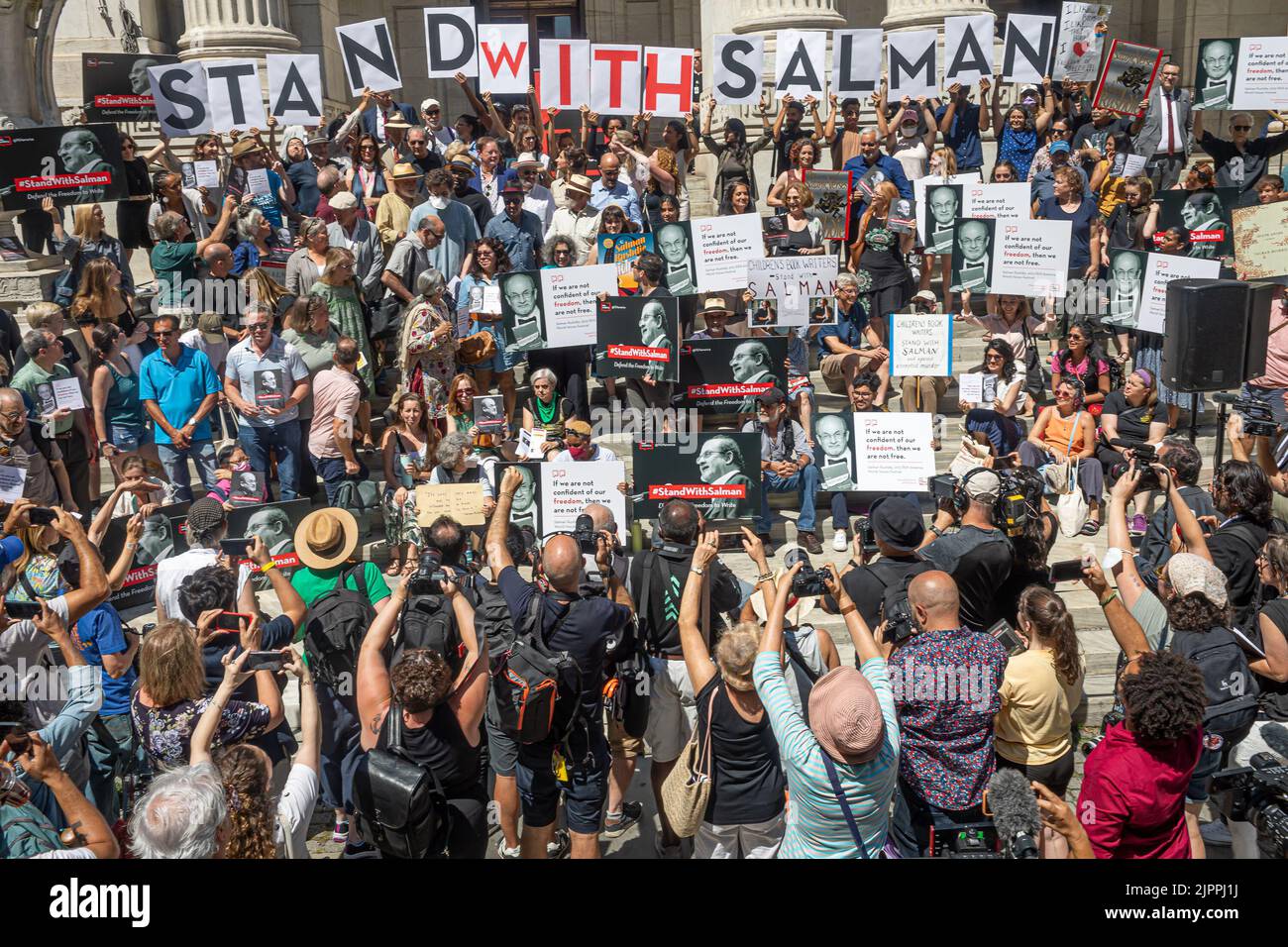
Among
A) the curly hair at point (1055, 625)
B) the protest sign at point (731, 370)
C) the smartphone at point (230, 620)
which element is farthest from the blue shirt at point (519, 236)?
the curly hair at point (1055, 625)

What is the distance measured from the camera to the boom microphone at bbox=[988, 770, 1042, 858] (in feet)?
13.3

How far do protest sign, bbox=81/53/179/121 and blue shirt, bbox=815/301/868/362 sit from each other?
8.62m

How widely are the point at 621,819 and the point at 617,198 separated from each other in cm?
714

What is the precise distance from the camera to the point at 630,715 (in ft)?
18.8

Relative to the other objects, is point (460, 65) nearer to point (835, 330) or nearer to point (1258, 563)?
point (835, 330)

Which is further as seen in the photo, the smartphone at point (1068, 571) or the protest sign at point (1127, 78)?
the protest sign at point (1127, 78)

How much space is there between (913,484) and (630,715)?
436 centimetres

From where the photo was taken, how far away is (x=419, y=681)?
459 cm

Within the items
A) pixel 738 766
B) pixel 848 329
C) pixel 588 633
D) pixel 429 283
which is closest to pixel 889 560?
pixel 738 766

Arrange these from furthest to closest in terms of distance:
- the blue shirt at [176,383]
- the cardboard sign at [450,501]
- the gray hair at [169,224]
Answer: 1. the gray hair at [169,224]
2. the blue shirt at [176,383]
3. the cardboard sign at [450,501]

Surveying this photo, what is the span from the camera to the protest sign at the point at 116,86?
13883 millimetres

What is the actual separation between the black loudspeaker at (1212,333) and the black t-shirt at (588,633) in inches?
187

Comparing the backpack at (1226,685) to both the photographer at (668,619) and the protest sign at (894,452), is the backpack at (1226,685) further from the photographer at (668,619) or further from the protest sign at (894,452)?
the protest sign at (894,452)
